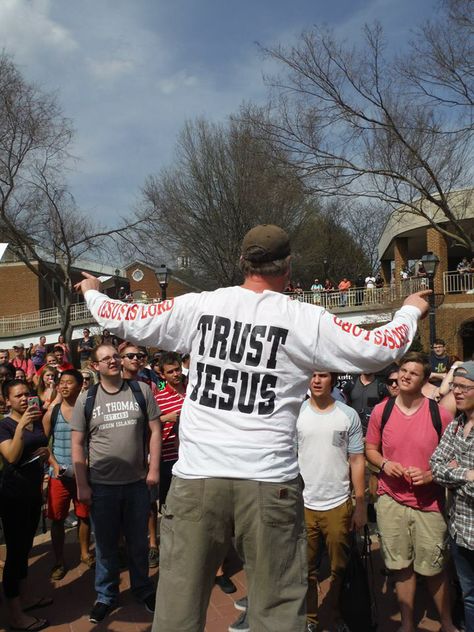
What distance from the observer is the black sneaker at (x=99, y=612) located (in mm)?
4090

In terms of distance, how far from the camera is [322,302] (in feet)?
92.7

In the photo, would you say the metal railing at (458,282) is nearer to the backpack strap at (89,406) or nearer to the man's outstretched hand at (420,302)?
the backpack strap at (89,406)

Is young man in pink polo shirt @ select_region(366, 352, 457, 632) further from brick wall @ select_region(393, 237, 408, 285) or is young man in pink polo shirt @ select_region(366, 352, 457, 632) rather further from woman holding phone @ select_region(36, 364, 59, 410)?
brick wall @ select_region(393, 237, 408, 285)

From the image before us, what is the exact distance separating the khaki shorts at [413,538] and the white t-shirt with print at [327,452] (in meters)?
0.34

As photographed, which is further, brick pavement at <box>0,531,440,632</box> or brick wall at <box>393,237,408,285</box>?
brick wall at <box>393,237,408,285</box>

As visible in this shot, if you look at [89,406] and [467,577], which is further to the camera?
[89,406]

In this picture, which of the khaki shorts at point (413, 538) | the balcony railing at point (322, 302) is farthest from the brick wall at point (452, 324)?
the khaki shorts at point (413, 538)

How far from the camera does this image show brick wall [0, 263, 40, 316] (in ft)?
120

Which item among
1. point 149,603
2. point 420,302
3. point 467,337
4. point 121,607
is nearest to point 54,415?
point 121,607

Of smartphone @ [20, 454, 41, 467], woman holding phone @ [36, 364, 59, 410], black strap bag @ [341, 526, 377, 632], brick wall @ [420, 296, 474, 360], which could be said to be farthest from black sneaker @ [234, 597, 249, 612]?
brick wall @ [420, 296, 474, 360]

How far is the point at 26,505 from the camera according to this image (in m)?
4.20

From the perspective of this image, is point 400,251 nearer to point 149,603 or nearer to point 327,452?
point 327,452

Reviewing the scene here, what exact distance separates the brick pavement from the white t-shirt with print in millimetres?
1014

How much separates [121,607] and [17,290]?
35.7 meters
